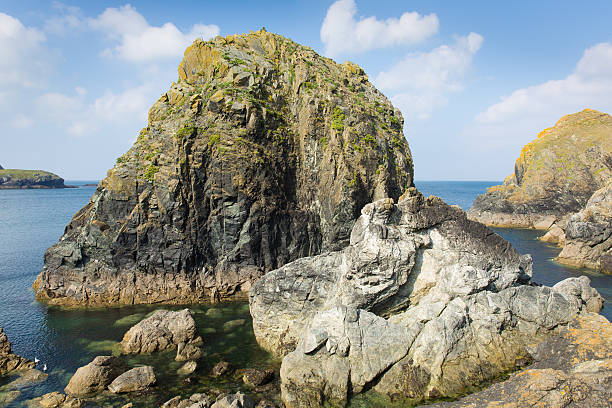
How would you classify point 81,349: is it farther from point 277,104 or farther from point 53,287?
point 277,104

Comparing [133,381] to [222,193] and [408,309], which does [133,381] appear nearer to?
[408,309]

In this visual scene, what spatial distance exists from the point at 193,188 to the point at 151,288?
403 inches

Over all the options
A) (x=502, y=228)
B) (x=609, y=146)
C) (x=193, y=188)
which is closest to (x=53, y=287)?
(x=193, y=188)

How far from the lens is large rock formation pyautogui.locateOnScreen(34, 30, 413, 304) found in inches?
1332

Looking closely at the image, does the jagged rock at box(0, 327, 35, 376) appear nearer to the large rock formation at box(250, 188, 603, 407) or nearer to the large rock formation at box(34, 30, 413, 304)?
the large rock formation at box(34, 30, 413, 304)

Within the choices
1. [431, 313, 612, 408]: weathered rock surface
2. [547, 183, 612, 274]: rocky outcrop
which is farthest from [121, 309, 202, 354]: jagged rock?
[547, 183, 612, 274]: rocky outcrop

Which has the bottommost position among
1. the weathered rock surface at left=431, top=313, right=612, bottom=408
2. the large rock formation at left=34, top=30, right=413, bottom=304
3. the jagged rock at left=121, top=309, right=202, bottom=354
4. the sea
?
the sea

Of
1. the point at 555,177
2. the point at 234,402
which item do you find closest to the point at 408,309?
the point at 234,402

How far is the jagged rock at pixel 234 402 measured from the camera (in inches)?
626

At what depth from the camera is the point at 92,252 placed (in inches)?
1339

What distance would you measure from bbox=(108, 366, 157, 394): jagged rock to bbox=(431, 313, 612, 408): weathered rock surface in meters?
14.6

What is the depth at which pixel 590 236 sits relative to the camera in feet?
142

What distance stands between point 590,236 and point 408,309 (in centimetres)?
3650

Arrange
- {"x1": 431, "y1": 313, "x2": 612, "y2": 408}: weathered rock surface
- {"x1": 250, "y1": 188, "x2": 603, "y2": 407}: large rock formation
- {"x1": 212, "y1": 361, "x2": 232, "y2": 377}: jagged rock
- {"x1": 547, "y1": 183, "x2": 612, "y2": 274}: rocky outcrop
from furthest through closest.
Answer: {"x1": 547, "y1": 183, "x2": 612, "y2": 274}: rocky outcrop → {"x1": 212, "y1": 361, "x2": 232, "y2": 377}: jagged rock → {"x1": 250, "y1": 188, "x2": 603, "y2": 407}: large rock formation → {"x1": 431, "y1": 313, "x2": 612, "y2": 408}: weathered rock surface
